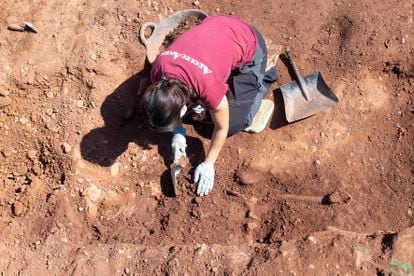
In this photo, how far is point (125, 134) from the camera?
12.9 ft

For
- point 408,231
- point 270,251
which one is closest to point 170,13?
point 270,251

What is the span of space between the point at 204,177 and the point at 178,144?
31cm

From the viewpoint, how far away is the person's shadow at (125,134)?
383cm

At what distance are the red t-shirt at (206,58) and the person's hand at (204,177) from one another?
63 cm

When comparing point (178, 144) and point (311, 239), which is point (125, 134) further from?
point (311, 239)

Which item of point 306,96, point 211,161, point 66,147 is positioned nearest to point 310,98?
point 306,96

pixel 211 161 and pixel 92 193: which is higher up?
pixel 211 161

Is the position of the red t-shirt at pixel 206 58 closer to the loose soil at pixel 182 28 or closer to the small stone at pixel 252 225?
the loose soil at pixel 182 28

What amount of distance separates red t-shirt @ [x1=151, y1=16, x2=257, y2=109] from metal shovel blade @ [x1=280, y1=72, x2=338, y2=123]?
71cm

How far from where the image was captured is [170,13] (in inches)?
164

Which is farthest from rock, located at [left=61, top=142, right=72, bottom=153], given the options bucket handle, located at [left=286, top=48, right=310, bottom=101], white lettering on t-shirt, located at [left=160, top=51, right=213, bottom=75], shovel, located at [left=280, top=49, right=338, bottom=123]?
bucket handle, located at [left=286, top=48, right=310, bottom=101]

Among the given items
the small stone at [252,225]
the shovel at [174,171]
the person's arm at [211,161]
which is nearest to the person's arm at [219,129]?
the person's arm at [211,161]

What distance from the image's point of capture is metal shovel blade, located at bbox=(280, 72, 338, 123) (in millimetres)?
3828

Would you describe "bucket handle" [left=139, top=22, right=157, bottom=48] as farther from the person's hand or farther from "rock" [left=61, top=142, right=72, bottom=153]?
the person's hand
